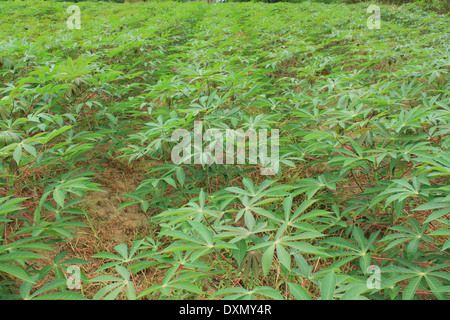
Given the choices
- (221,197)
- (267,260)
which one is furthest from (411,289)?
(221,197)

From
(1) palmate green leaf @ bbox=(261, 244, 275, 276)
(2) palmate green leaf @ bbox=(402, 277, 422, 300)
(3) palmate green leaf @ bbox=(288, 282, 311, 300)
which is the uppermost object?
(1) palmate green leaf @ bbox=(261, 244, 275, 276)

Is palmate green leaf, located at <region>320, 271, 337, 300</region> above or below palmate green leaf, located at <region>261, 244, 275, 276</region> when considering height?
below

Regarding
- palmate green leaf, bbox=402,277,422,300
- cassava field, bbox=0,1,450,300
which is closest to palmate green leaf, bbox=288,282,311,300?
cassava field, bbox=0,1,450,300

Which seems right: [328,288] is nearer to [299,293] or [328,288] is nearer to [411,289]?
[299,293]

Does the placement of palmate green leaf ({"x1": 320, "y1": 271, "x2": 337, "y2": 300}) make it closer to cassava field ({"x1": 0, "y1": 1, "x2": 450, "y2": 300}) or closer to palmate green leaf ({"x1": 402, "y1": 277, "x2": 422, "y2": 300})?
cassava field ({"x1": 0, "y1": 1, "x2": 450, "y2": 300})

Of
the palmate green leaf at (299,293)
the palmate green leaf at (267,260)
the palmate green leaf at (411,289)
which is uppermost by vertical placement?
the palmate green leaf at (267,260)

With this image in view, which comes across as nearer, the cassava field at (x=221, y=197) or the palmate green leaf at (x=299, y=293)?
the palmate green leaf at (x=299, y=293)

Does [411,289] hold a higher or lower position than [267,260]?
lower

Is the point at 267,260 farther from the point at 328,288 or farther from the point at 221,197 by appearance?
the point at 221,197

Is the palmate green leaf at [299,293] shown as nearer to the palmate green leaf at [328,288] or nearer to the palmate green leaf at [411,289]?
the palmate green leaf at [328,288]

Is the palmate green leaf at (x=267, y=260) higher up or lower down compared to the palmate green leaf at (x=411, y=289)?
higher up

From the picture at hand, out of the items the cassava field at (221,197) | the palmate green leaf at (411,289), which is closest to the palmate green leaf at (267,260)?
the cassava field at (221,197)

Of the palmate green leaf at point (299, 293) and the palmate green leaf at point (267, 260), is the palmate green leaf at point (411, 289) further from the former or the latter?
the palmate green leaf at point (267, 260)

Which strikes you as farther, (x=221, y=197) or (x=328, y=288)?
(x=221, y=197)
